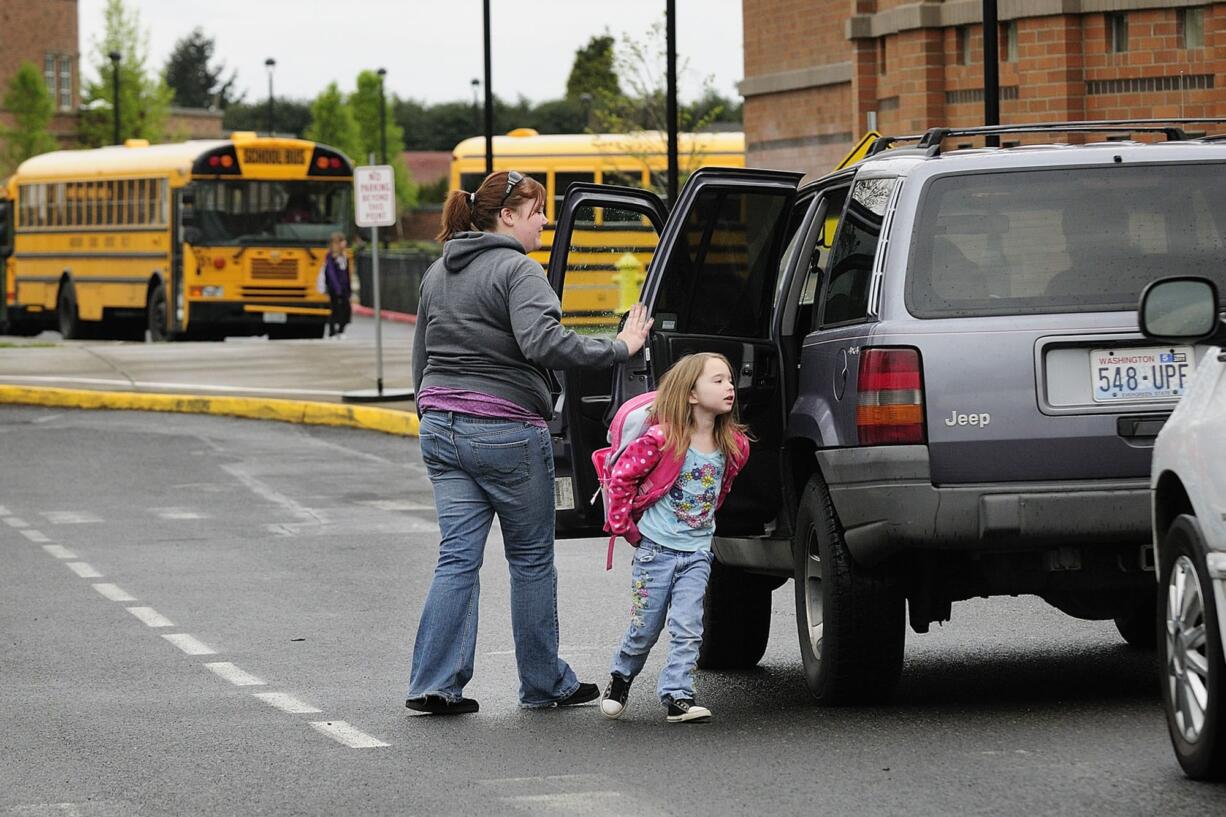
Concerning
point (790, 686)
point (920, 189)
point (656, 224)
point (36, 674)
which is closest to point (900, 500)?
point (920, 189)

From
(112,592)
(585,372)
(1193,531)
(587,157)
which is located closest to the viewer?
(1193,531)

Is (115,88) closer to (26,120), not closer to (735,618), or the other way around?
(26,120)

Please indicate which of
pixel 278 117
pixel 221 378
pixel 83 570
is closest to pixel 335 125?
pixel 278 117

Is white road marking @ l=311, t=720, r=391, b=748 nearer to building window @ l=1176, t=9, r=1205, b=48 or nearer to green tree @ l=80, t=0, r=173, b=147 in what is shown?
building window @ l=1176, t=9, r=1205, b=48

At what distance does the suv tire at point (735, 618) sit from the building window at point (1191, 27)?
10.8 metres

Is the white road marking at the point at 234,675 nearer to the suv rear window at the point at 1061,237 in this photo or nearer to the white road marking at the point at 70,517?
the suv rear window at the point at 1061,237

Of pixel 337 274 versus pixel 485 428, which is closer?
pixel 485 428

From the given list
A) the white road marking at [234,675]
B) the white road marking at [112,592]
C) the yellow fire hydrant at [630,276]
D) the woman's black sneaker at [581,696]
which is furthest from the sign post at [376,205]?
the woman's black sneaker at [581,696]

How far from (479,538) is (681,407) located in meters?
0.89

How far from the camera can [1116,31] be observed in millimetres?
19000

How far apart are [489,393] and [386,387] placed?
1730cm

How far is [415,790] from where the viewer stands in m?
6.60

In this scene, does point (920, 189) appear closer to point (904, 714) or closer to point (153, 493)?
point (904, 714)

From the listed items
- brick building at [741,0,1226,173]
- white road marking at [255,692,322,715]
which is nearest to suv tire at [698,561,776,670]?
white road marking at [255,692,322,715]
